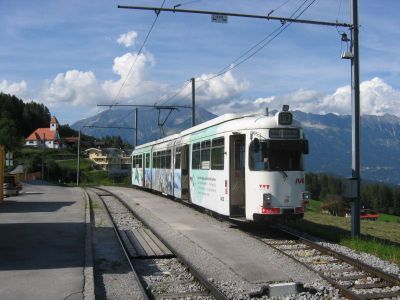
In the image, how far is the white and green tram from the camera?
13250mm

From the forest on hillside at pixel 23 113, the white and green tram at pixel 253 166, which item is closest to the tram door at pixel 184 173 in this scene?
the white and green tram at pixel 253 166

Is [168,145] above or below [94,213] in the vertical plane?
above

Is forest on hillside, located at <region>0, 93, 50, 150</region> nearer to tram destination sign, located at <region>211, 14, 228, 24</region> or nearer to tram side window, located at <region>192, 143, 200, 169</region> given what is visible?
tram side window, located at <region>192, 143, 200, 169</region>

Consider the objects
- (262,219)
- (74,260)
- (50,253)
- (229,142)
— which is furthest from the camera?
(229,142)

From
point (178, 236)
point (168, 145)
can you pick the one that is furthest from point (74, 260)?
point (168, 145)

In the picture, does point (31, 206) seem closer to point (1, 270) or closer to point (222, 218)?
point (222, 218)

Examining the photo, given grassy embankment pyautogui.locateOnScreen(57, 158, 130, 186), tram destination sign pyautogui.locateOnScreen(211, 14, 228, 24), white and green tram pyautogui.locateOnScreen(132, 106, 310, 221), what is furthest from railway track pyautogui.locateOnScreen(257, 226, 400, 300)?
grassy embankment pyautogui.locateOnScreen(57, 158, 130, 186)

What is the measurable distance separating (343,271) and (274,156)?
4.53m

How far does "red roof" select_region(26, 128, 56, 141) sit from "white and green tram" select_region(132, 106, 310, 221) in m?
154

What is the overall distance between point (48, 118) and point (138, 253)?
607 feet

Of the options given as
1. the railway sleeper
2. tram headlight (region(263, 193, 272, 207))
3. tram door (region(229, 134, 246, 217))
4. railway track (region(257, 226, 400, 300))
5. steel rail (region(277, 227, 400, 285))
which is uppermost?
tram door (region(229, 134, 246, 217))

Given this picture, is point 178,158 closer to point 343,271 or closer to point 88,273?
point 343,271

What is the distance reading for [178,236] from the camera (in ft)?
45.4

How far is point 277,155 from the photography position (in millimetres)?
13477
